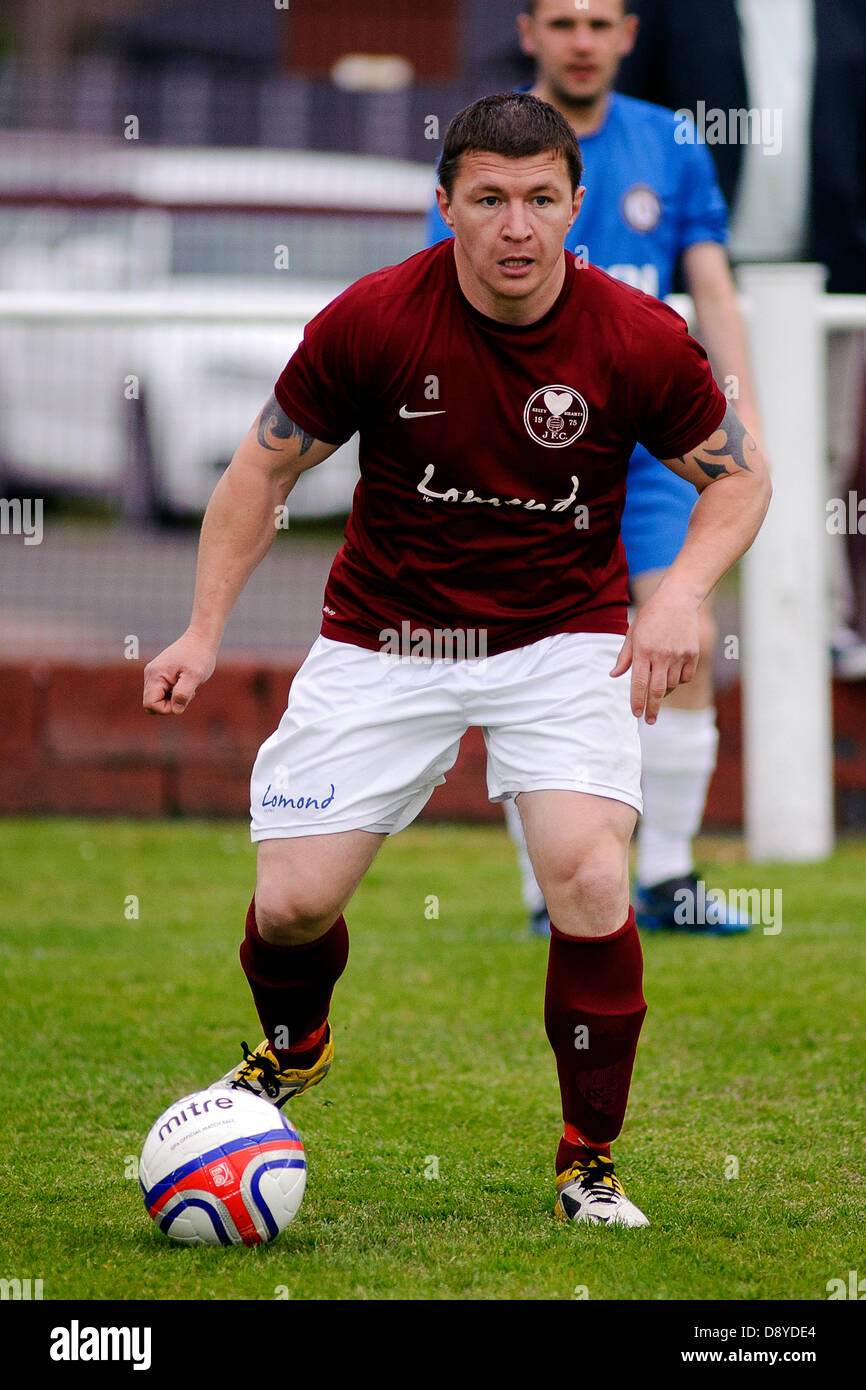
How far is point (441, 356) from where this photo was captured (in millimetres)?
3445

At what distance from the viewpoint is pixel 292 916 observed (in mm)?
3602

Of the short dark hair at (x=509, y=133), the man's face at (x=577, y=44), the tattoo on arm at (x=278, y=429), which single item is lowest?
the tattoo on arm at (x=278, y=429)

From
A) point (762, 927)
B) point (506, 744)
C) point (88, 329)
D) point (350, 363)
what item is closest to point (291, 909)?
point (506, 744)

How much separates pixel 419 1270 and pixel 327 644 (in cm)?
124

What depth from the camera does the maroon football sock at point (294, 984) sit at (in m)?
3.71

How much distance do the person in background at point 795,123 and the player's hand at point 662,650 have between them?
4.29m

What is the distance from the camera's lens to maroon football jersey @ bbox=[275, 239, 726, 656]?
11.3 ft

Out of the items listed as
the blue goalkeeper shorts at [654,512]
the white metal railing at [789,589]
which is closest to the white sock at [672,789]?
the blue goalkeeper shorts at [654,512]

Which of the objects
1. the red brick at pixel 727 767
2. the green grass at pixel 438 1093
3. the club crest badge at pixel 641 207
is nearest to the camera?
the green grass at pixel 438 1093

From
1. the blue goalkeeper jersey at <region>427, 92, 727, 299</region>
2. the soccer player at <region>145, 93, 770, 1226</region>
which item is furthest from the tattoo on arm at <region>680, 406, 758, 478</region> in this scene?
the blue goalkeeper jersey at <region>427, 92, 727, 299</region>

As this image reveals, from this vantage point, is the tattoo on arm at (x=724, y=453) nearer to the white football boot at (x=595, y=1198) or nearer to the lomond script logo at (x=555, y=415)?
the lomond script logo at (x=555, y=415)

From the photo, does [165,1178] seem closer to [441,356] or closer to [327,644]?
[327,644]

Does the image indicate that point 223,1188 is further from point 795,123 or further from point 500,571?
point 795,123
